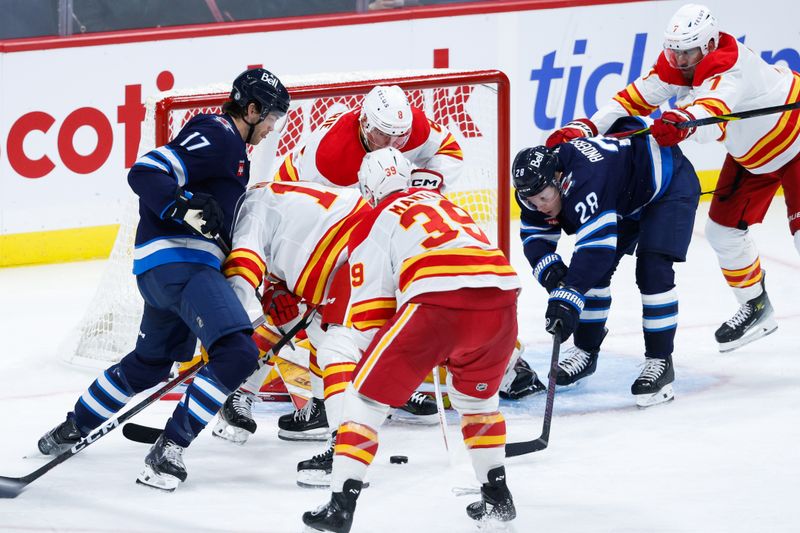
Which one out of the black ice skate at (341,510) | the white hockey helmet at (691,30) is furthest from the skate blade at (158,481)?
the white hockey helmet at (691,30)

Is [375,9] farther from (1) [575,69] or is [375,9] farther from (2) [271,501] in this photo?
(2) [271,501]

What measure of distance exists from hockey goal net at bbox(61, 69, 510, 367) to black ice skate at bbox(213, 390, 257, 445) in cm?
88

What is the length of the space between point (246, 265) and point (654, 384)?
4.88ft

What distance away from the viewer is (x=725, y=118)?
15.5 ft

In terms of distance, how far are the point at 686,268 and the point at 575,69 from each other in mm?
1255

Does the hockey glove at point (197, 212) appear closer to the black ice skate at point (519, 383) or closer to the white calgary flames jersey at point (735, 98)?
the black ice skate at point (519, 383)

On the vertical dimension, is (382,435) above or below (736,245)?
below

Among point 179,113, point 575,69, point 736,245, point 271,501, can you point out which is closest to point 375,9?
point 575,69

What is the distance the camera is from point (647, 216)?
4516 mm

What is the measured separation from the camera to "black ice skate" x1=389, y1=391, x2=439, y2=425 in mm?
4398

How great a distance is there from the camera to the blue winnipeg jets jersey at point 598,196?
13.8 feet

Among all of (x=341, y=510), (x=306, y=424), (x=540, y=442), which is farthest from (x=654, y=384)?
Answer: (x=341, y=510)

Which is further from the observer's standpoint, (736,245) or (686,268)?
(686,268)

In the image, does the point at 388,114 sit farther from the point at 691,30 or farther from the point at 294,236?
the point at 691,30
